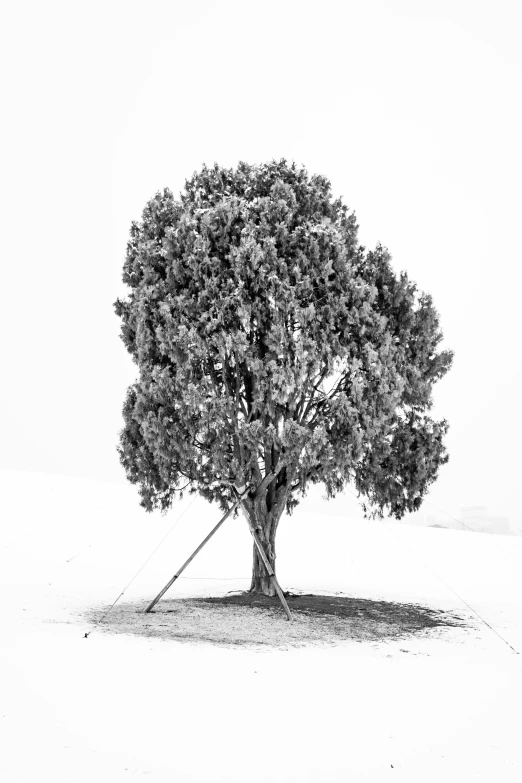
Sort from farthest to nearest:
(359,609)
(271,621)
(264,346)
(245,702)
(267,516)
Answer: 1. (359,609)
2. (267,516)
3. (264,346)
4. (271,621)
5. (245,702)

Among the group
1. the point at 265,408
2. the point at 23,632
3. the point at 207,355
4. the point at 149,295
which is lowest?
the point at 23,632

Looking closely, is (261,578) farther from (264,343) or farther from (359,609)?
(264,343)

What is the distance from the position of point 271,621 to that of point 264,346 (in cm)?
558

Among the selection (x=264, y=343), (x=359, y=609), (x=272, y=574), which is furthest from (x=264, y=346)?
(x=359, y=609)

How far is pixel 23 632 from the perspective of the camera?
32.7ft

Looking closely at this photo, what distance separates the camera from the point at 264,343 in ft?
43.2

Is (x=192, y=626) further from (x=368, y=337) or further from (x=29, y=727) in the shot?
(x=368, y=337)

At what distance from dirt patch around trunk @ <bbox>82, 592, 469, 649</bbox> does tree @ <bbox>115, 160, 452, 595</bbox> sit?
4.67 feet

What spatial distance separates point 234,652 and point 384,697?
268cm

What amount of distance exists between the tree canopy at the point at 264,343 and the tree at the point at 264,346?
3cm

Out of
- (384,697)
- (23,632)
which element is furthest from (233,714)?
(23,632)

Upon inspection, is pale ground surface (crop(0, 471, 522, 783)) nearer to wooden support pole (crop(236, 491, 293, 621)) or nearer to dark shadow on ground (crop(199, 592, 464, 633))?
wooden support pole (crop(236, 491, 293, 621))

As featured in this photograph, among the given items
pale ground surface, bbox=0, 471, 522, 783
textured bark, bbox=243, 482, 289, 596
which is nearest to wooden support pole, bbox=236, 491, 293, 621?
textured bark, bbox=243, 482, 289, 596

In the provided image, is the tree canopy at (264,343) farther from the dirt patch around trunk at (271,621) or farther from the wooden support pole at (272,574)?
the dirt patch around trunk at (271,621)
